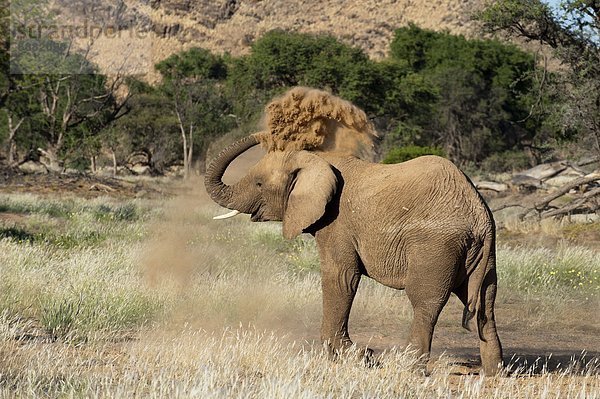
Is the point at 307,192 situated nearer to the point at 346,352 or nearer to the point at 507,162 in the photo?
the point at 346,352

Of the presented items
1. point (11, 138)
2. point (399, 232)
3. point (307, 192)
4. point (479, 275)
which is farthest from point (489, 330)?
point (11, 138)

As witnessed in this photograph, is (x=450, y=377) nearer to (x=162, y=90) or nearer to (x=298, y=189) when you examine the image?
(x=298, y=189)

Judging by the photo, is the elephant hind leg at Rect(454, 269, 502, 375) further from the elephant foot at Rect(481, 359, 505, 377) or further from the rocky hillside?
the rocky hillside

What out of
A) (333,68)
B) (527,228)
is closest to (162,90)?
(333,68)

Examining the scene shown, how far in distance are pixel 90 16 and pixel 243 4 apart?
4055 cm

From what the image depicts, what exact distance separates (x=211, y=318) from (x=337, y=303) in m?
2.39

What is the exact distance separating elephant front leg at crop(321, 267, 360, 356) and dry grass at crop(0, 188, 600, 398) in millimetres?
225

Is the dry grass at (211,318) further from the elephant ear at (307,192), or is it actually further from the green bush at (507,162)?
the green bush at (507,162)

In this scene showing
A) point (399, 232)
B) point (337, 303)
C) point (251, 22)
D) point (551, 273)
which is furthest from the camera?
point (251, 22)

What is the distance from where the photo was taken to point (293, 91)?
7480 mm

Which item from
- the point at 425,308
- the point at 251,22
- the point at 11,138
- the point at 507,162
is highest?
the point at 425,308

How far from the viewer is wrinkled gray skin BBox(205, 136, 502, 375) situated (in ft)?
21.5

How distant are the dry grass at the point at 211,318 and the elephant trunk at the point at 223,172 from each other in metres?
1.12

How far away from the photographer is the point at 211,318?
9055 mm
